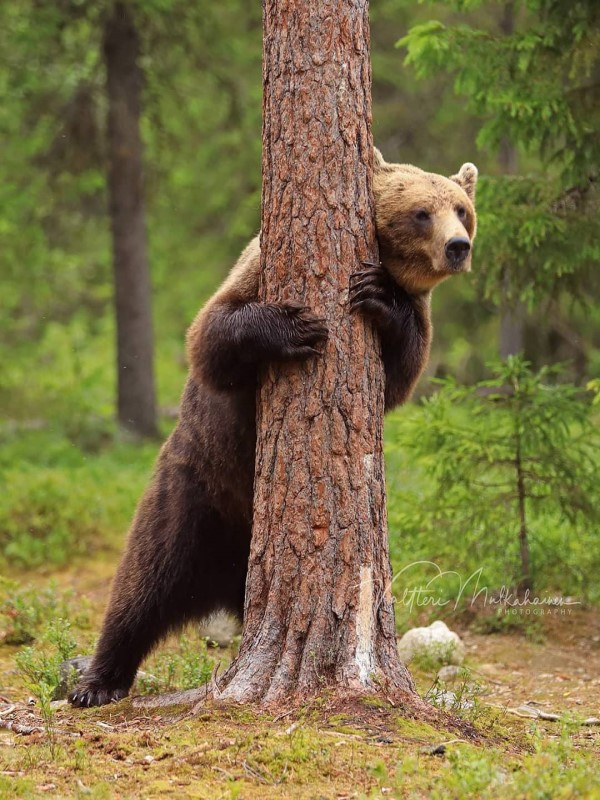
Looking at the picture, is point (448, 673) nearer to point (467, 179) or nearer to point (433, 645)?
point (433, 645)

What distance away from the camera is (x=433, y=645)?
281 inches

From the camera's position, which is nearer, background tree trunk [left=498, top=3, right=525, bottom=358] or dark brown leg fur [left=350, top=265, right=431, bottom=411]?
dark brown leg fur [left=350, top=265, right=431, bottom=411]

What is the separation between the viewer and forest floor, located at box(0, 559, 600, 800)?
12.7 ft

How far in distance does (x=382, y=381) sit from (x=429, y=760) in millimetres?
1787

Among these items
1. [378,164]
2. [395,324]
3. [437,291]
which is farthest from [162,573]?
[437,291]

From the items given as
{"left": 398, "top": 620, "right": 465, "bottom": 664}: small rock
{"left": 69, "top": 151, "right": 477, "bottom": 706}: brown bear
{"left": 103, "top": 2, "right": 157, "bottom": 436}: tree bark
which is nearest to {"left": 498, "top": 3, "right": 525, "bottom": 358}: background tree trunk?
{"left": 103, "top": 2, "right": 157, "bottom": 436}: tree bark

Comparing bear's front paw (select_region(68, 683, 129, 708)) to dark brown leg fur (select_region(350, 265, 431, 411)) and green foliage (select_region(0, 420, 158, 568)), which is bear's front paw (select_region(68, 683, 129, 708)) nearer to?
dark brown leg fur (select_region(350, 265, 431, 411))

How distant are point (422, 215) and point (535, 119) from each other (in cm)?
268

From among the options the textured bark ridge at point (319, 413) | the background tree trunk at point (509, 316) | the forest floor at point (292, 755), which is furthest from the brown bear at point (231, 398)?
the background tree trunk at point (509, 316)

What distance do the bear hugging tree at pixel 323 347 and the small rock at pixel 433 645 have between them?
90.7 inches

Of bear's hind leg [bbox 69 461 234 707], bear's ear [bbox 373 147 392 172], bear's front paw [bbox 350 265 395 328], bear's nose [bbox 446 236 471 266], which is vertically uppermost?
bear's ear [bbox 373 147 392 172]

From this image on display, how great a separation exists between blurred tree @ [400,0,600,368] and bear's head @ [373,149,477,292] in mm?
2145

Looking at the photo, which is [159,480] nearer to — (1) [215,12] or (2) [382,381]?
(2) [382,381]

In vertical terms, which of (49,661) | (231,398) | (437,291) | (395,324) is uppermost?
(437,291)
